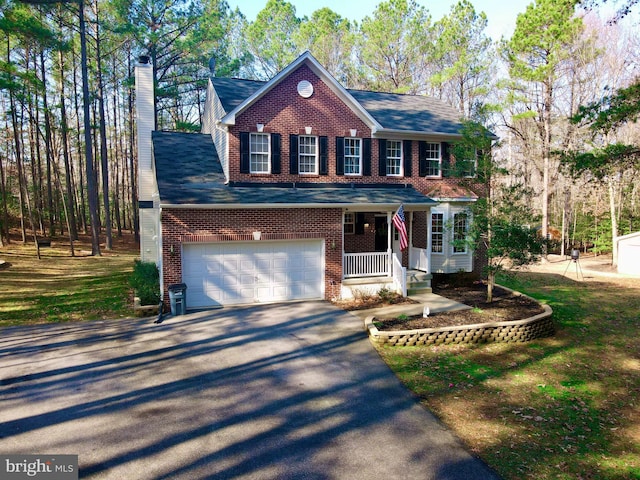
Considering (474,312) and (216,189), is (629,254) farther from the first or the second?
(216,189)

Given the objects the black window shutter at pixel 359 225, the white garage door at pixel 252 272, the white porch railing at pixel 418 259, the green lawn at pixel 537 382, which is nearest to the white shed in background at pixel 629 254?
the green lawn at pixel 537 382

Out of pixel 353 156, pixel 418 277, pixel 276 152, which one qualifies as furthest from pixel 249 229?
pixel 418 277

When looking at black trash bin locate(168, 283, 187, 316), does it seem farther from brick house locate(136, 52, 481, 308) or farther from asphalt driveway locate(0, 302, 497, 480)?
asphalt driveway locate(0, 302, 497, 480)

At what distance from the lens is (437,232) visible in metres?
17.2

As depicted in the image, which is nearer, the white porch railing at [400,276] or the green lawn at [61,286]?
the green lawn at [61,286]

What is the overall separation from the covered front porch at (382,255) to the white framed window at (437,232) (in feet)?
1.15

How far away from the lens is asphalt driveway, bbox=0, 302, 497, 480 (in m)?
5.46

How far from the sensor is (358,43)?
3422 centimetres

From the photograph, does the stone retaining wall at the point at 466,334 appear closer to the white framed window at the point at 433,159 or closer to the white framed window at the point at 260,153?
the white framed window at the point at 260,153

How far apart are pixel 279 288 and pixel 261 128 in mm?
5750

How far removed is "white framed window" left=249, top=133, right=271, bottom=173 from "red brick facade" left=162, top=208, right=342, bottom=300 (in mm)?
2452

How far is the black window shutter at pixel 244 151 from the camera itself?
14.9 metres

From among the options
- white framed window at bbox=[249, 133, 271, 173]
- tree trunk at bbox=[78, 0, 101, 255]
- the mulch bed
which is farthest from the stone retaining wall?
tree trunk at bbox=[78, 0, 101, 255]

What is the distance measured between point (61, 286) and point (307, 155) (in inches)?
451
